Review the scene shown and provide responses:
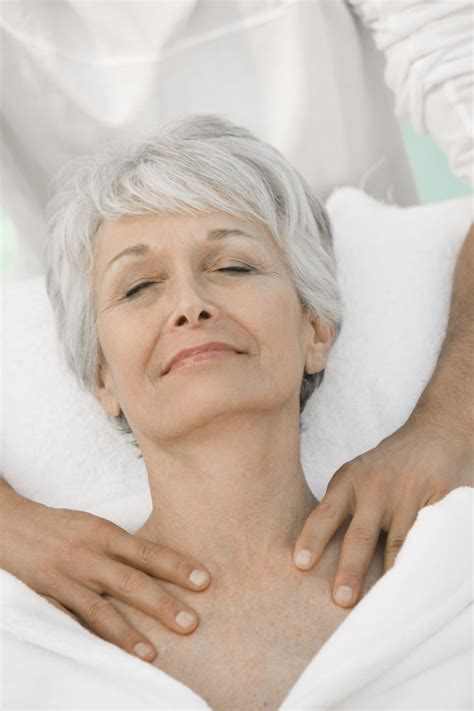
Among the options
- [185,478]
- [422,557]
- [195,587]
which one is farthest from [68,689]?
[422,557]

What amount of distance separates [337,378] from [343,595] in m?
0.60

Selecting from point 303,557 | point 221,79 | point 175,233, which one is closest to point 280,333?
point 175,233

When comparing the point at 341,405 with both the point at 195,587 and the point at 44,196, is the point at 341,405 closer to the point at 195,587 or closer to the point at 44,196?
the point at 195,587

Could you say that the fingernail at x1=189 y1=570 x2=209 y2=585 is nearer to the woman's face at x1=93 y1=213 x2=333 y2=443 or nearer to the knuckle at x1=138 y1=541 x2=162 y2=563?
the knuckle at x1=138 y1=541 x2=162 y2=563

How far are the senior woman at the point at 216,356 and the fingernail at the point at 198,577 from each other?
0.03 m

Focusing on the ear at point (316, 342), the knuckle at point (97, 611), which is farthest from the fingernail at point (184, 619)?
the ear at point (316, 342)

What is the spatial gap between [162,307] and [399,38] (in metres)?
0.93

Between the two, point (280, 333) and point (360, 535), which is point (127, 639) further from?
point (280, 333)

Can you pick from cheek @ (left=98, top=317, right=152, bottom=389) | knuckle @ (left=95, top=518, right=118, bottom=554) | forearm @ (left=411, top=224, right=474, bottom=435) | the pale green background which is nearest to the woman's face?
cheek @ (left=98, top=317, right=152, bottom=389)

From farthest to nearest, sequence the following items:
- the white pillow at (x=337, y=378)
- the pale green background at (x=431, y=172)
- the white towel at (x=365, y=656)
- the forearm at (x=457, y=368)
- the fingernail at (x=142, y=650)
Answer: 1. the pale green background at (x=431, y=172)
2. the white pillow at (x=337, y=378)
3. the forearm at (x=457, y=368)
4. the fingernail at (x=142, y=650)
5. the white towel at (x=365, y=656)

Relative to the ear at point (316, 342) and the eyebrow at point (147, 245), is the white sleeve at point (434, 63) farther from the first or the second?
the eyebrow at point (147, 245)

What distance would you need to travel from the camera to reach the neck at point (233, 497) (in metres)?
1.33

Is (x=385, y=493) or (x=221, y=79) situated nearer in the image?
(x=385, y=493)

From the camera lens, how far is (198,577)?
130cm
